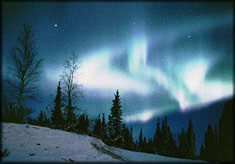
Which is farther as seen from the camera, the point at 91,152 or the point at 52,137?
the point at 52,137

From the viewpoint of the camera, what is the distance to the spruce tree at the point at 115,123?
29105 millimetres

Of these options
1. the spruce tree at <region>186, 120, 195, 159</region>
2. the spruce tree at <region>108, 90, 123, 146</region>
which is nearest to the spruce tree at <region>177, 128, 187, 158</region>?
the spruce tree at <region>186, 120, 195, 159</region>

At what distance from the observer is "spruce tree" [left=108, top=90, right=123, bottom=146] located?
95.5 feet

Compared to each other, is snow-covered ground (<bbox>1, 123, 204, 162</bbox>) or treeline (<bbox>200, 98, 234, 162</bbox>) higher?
treeline (<bbox>200, 98, 234, 162</bbox>)

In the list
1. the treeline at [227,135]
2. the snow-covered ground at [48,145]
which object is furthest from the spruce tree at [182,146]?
the treeline at [227,135]

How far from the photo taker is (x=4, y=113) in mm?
14469

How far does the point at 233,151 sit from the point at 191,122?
5212cm

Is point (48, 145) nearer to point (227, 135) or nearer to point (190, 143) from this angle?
point (227, 135)

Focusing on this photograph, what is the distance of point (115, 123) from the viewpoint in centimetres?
3008

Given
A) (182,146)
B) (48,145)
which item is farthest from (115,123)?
(182,146)

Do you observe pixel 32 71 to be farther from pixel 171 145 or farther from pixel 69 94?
pixel 171 145

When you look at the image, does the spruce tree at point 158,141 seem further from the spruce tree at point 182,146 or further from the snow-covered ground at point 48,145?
the snow-covered ground at point 48,145

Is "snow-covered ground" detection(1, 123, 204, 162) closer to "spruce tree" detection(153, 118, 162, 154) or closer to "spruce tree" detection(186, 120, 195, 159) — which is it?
"spruce tree" detection(153, 118, 162, 154)

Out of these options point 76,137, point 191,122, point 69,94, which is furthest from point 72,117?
point 191,122
